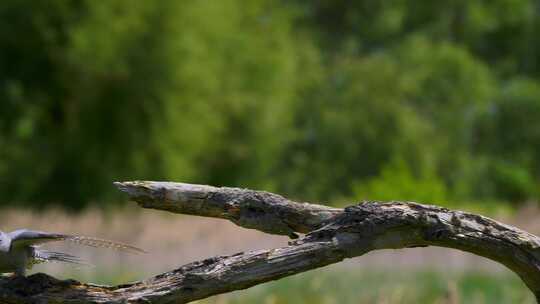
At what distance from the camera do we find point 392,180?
73.8 ft

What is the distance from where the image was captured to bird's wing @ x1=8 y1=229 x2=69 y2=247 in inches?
103

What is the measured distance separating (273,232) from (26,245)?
0.53 m

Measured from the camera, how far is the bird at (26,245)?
2.62m

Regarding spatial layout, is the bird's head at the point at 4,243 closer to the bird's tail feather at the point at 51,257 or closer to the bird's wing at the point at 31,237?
the bird's wing at the point at 31,237

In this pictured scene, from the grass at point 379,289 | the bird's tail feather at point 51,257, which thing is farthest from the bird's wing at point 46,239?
the grass at point 379,289

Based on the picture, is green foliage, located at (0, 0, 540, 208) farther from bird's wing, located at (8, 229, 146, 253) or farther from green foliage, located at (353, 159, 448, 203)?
bird's wing, located at (8, 229, 146, 253)

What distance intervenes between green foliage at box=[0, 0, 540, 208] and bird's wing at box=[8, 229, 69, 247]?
672 inches

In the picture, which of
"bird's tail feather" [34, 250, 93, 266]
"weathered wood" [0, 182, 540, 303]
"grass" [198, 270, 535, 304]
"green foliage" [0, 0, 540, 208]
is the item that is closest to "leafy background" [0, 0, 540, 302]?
"green foliage" [0, 0, 540, 208]

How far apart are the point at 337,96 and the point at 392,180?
7.24 m

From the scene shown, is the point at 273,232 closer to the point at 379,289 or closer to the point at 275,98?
the point at 379,289

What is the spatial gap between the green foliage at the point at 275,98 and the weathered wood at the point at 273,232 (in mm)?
17031

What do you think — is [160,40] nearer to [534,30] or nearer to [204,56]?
[204,56]

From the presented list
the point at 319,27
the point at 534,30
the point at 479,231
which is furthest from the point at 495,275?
the point at 534,30

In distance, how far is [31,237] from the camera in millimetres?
2633
